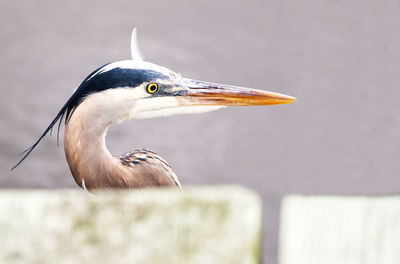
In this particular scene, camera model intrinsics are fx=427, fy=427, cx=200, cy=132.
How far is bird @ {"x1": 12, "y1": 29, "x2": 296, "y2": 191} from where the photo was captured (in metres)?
1.35

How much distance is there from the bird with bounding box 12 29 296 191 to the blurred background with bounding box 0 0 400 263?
0.12 feet

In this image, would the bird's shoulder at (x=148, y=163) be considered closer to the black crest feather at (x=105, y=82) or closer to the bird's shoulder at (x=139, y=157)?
the bird's shoulder at (x=139, y=157)

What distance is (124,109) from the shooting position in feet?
4.62

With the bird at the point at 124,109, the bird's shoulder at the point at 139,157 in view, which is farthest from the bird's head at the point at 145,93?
the bird's shoulder at the point at 139,157

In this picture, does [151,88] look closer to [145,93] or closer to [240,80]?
[145,93]

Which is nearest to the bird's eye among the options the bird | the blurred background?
the bird

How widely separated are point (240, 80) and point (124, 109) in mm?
418

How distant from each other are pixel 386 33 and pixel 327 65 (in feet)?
0.87

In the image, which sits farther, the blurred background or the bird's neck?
the blurred background

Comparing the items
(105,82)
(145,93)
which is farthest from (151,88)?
(105,82)

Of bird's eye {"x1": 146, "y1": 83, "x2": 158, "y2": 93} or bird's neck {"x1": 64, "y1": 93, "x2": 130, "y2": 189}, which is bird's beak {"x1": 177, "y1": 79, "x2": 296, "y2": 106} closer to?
bird's eye {"x1": 146, "y1": 83, "x2": 158, "y2": 93}

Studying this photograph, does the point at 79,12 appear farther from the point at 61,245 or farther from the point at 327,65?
the point at 61,245

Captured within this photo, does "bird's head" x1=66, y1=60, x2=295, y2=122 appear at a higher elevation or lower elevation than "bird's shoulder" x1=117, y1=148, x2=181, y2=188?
higher

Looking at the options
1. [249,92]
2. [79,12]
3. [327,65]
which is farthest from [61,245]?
[327,65]
